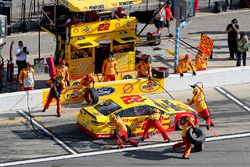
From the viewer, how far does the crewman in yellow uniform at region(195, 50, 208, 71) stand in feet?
112

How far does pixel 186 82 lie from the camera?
1309 inches

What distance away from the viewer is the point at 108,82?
3212cm

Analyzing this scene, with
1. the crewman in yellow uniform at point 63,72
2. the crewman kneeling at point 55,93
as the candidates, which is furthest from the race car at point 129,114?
the crewman in yellow uniform at point 63,72

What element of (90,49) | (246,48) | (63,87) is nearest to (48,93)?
(63,87)

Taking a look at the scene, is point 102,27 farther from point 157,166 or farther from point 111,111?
point 157,166

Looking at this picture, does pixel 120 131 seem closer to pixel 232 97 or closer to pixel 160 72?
pixel 160 72

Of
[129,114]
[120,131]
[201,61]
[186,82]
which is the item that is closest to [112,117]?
[120,131]

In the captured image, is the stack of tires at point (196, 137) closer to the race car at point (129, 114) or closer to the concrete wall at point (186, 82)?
the race car at point (129, 114)

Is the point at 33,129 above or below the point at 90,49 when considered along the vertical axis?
below

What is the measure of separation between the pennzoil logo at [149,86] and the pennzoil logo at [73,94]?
2444 mm

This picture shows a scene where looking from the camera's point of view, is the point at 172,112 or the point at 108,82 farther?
the point at 108,82

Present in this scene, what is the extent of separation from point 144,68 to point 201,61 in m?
2.60

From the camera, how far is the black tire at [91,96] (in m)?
31.2

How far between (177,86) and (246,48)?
3.90 metres
